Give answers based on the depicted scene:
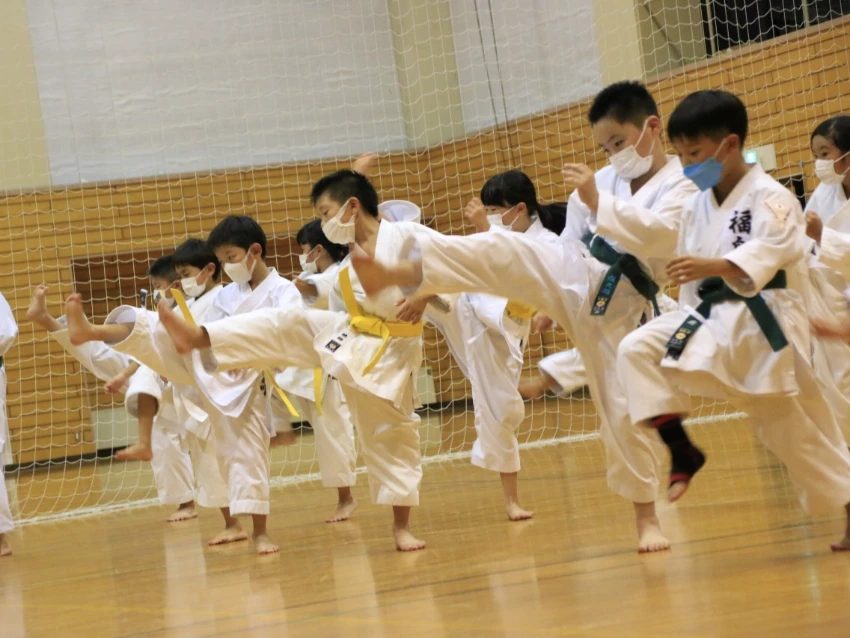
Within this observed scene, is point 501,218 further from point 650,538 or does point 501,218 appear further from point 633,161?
point 650,538

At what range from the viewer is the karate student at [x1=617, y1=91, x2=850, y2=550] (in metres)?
2.75

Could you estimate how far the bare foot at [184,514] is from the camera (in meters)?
6.50

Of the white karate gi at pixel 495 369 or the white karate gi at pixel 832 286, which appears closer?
the white karate gi at pixel 832 286

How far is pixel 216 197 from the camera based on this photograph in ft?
36.4

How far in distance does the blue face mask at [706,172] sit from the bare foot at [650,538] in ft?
3.60

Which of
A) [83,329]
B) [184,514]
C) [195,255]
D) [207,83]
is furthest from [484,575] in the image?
[207,83]

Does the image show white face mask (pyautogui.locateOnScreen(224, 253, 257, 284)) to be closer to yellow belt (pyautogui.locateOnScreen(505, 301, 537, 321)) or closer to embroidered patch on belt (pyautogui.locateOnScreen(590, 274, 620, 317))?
yellow belt (pyautogui.locateOnScreen(505, 301, 537, 321))

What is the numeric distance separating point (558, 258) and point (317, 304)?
201cm

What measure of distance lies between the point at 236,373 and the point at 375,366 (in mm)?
873

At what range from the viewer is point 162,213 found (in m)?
11.0

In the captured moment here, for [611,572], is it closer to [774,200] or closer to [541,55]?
[774,200]

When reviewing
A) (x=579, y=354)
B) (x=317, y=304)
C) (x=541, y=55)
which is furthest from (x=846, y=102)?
(x=579, y=354)

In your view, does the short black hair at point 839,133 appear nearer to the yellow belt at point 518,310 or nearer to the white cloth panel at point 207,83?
the yellow belt at point 518,310

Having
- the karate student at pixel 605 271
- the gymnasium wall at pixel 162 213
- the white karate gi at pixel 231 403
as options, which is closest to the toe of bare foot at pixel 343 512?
the white karate gi at pixel 231 403
